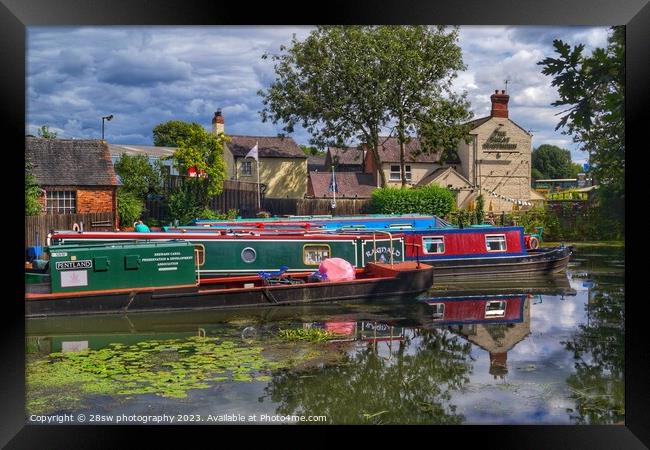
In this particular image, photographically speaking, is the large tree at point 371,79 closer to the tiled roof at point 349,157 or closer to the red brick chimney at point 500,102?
the red brick chimney at point 500,102

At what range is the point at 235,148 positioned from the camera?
30906 mm

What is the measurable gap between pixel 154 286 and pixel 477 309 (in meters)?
6.14

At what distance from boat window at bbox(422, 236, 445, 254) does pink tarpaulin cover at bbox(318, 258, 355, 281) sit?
3.92 metres

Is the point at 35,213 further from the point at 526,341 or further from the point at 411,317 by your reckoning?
the point at 526,341

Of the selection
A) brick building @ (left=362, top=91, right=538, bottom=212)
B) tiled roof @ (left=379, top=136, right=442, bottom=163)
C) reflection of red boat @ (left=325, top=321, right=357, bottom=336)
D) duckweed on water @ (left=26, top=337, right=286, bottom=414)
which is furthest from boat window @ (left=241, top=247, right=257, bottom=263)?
tiled roof @ (left=379, top=136, right=442, bottom=163)

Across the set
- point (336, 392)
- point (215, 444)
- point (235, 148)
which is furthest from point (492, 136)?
point (215, 444)

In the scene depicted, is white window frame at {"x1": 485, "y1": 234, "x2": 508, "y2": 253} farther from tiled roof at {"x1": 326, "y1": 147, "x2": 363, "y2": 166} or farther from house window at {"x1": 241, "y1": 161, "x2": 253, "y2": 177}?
tiled roof at {"x1": 326, "y1": 147, "x2": 363, "y2": 166}

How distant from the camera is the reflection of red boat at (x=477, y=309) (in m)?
12.0

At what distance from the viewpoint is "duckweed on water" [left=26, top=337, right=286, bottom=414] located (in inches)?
290

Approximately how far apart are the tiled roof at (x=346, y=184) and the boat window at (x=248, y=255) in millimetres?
17343

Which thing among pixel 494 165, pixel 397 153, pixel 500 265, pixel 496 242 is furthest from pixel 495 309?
pixel 397 153

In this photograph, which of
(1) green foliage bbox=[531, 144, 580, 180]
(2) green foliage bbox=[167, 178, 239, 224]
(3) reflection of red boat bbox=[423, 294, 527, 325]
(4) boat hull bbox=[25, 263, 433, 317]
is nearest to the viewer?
(4) boat hull bbox=[25, 263, 433, 317]
